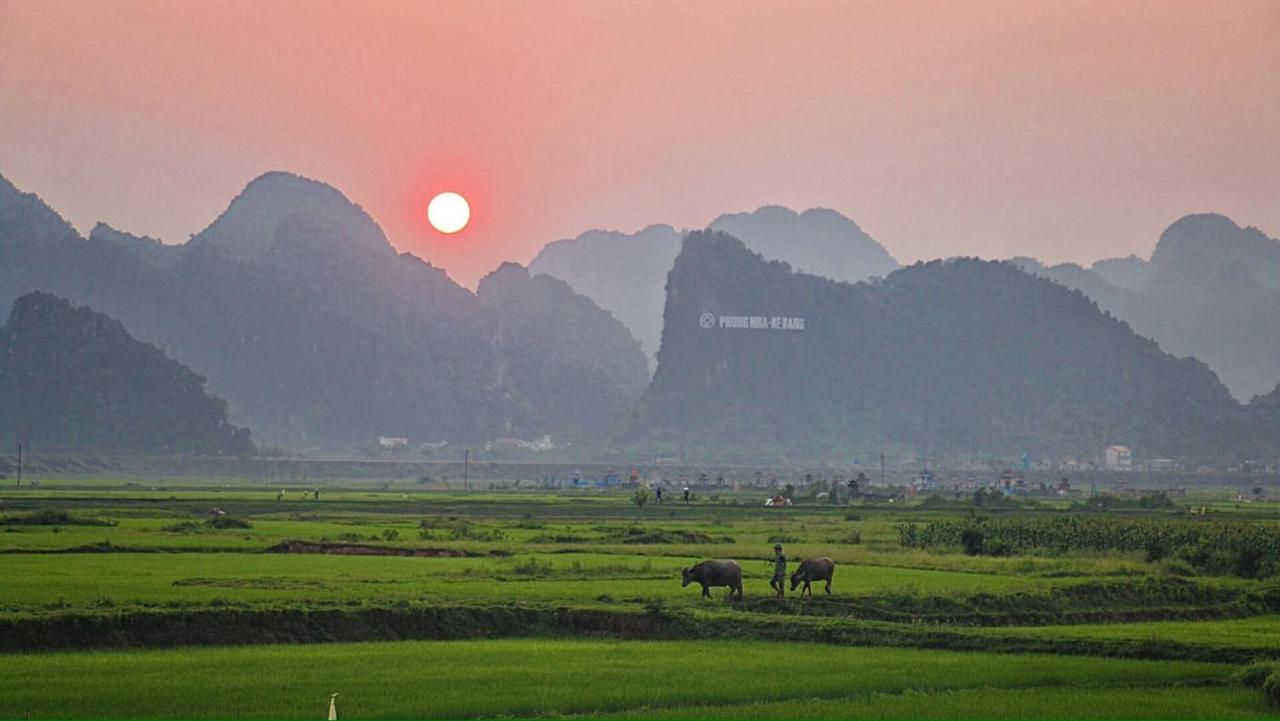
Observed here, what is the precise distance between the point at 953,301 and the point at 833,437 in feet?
84.2

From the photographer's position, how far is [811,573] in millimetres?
28703

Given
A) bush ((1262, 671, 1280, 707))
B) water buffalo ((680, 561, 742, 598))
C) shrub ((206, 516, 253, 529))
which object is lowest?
bush ((1262, 671, 1280, 707))

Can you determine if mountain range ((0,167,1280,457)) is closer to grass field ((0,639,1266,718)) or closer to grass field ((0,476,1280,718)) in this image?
grass field ((0,476,1280,718))

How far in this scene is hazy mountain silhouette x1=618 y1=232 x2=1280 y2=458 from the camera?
162 m

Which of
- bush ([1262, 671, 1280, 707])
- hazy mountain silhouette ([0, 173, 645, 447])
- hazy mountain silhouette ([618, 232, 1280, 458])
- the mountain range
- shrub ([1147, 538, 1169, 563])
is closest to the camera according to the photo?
bush ([1262, 671, 1280, 707])

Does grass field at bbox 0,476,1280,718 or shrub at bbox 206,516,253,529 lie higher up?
shrub at bbox 206,516,253,529

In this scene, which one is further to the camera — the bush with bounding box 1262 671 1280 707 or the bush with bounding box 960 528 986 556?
the bush with bounding box 960 528 986 556

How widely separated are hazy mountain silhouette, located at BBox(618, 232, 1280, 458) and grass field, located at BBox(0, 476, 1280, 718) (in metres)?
122

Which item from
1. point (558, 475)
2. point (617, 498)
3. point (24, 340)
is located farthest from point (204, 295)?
point (617, 498)

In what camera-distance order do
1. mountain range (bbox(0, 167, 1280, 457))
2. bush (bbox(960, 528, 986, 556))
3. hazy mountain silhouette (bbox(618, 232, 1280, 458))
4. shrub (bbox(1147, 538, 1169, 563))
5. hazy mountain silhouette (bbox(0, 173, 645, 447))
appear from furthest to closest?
hazy mountain silhouette (bbox(0, 173, 645, 447)) → mountain range (bbox(0, 167, 1280, 457)) → hazy mountain silhouette (bbox(618, 232, 1280, 458)) → bush (bbox(960, 528, 986, 556)) → shrub (bbox(1147, 538, 1169, 563))

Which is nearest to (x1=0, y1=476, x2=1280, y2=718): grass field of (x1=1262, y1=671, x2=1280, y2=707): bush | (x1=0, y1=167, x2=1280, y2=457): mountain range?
(x1=1262, y1=671, x2=1280, y2=707): bush

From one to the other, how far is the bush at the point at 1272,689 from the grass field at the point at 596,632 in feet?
0.51

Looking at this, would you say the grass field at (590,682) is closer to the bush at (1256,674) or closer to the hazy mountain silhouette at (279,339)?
the bush at (1256,674)

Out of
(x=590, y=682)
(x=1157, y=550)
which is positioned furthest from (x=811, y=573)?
(x=1157, y=550)
